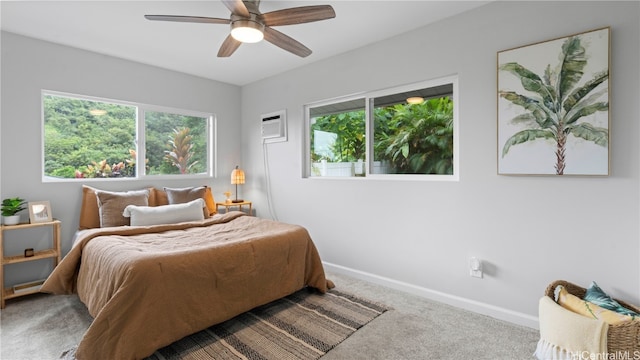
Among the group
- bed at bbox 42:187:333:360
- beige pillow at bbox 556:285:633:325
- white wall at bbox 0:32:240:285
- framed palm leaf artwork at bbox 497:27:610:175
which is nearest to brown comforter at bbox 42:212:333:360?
bed at bbox 42:187:333:360

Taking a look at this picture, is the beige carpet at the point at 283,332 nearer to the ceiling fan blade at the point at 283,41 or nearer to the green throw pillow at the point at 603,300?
the green throw pillow at the point at 603,300

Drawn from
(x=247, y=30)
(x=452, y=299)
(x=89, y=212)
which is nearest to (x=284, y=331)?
(x=452, y=299)

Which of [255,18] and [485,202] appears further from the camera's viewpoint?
[485,202]

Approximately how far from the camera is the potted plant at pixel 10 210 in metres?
2.70

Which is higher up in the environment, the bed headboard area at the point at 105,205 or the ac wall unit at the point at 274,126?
the ac wall unit at the point at 274,126

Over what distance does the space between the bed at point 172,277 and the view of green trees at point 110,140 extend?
1126mm

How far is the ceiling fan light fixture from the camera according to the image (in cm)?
210

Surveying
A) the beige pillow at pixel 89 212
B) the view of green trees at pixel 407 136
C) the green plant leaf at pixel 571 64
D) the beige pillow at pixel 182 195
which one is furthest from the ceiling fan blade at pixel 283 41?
the beige pillow at pixel 89 212

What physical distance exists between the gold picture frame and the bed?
77 centimetres

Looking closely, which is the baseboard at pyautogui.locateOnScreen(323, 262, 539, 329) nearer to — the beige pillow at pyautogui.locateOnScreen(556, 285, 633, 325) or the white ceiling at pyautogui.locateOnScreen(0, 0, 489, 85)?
the beige pillow at pyautogui.locateOnScreen(556, 285, 633, 325)

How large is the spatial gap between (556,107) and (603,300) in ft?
4.04

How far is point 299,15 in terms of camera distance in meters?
2.06

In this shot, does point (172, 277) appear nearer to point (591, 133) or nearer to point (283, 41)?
point (283, 41)

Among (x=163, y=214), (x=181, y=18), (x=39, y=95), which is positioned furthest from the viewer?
(x=163, y=214)
